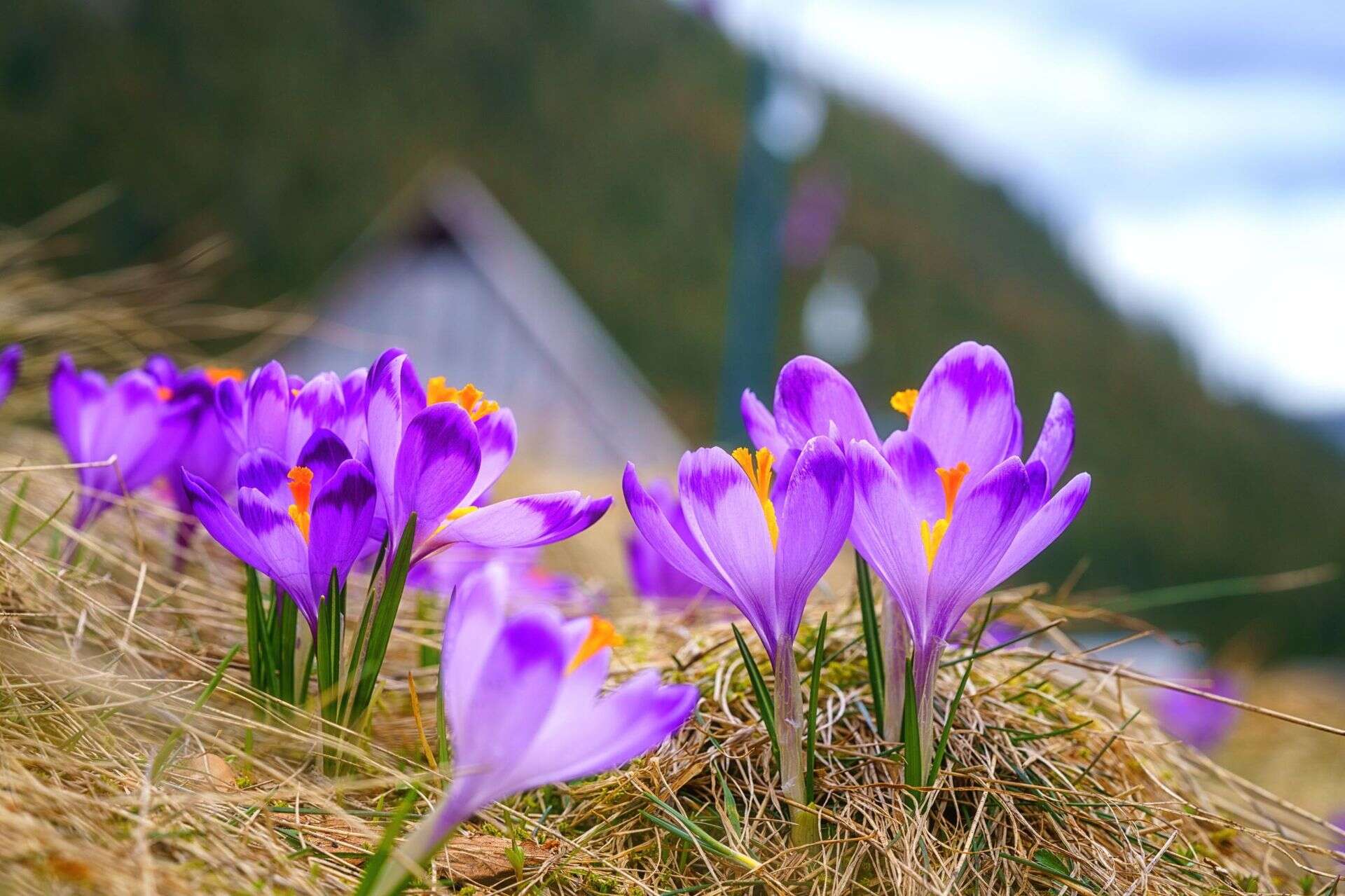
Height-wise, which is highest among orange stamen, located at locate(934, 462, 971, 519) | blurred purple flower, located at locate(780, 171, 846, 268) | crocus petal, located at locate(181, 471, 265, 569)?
blurred purple flower, located at locate(780, 171, 846, 268)

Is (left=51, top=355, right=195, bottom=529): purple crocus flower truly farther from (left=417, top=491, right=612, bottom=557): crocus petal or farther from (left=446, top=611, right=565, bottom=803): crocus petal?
(left=446, top=611, right=565, bottom=803): crocus petal

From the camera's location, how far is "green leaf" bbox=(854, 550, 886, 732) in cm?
97

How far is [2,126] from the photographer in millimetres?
21719

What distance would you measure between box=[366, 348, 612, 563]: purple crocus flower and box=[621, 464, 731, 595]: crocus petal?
3 centimetres

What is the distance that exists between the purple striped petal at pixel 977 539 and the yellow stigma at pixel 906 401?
154 mm

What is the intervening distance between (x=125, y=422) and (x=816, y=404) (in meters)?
0.80

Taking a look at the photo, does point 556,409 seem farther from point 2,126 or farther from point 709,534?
point 2,126

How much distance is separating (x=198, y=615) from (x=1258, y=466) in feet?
114

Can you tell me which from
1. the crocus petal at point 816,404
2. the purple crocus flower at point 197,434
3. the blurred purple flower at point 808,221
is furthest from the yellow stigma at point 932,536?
the blurred purple flower at point 808,221

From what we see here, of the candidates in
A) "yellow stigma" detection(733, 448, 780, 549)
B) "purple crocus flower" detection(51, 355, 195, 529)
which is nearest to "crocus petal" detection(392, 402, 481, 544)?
"yellow stigma" detection(733, 448, 780, 549)

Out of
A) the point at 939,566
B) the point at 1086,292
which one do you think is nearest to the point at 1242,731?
the point at 939,566

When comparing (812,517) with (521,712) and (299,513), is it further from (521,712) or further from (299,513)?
(299,513)

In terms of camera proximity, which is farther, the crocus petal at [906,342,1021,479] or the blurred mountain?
the blurred mountain

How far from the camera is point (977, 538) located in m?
0.79
